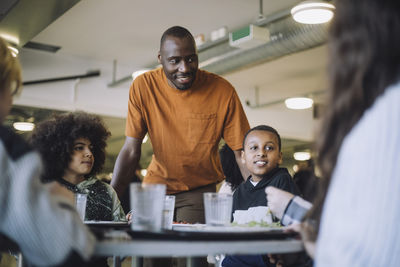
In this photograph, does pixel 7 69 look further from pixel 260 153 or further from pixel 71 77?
pixel 71 77

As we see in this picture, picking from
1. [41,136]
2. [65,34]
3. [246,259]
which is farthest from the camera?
[65,34]

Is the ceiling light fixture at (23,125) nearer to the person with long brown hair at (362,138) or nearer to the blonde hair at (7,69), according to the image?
the blonde hair at (7,69)

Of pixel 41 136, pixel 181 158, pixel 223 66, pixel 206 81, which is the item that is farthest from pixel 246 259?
pixel 223 66

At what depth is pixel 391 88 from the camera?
671 millimetres

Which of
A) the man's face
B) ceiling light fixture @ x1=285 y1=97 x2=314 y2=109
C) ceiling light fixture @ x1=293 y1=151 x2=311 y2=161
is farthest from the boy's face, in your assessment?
ceiling light fixture @ x1=293 y1=151 x2=311 y2=161

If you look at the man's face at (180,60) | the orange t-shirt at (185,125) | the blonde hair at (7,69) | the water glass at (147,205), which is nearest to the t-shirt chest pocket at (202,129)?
the orange t-shirt at (185,125)

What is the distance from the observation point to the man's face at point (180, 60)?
2023 mm

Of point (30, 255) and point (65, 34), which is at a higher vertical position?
point (65, 34)

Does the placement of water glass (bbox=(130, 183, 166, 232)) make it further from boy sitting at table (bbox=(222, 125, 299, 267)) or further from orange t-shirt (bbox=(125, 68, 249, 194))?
orange t-shirt (bbox=(125, 68, 249, 194))

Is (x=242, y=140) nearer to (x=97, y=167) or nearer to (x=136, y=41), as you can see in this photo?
(x=97, y=167)

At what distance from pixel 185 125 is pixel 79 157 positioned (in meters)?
0.53

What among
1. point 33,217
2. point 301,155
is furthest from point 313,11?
point 301,155

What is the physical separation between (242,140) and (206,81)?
34cm

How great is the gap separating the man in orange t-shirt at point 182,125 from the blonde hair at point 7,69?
47.2 inches
